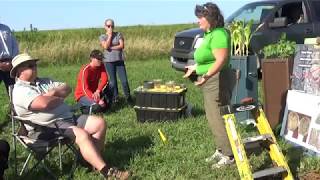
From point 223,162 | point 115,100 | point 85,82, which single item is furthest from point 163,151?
point 115,100

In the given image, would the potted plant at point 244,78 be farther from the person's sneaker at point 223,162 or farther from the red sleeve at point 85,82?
the red sleeve at point 85,82

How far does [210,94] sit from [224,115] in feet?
2.04

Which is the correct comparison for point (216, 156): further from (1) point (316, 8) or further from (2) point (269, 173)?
(1) point (316, 8)

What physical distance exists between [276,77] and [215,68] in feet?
5.15

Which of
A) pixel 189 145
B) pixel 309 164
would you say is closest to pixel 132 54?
pixel 189 145

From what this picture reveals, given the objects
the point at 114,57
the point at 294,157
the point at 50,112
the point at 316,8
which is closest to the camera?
the point at 50,112

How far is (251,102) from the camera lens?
4.74 metres

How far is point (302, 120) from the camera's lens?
5570mm

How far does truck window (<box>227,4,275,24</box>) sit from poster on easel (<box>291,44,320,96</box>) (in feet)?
19.3

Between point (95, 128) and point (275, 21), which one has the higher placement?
point (275, 21)

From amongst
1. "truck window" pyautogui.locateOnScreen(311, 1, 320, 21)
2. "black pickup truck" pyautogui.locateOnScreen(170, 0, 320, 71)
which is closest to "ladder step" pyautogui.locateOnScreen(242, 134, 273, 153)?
"black pickup truck" pyautogui.locateOnScreen(170, 0, 320, 71)

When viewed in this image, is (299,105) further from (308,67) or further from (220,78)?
(220,78)

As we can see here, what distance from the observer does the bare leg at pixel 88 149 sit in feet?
16.1

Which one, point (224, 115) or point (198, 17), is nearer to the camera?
point (224, 115)
